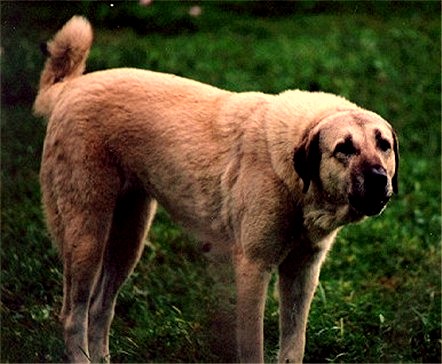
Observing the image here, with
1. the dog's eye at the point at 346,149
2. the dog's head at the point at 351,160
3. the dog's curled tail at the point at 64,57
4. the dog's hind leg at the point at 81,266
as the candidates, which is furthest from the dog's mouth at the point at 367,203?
the dog's curled tail at the point at 64,57

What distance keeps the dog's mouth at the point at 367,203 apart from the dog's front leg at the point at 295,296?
58 centimetres

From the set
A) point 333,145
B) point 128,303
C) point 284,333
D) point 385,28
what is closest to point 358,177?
point 333,145

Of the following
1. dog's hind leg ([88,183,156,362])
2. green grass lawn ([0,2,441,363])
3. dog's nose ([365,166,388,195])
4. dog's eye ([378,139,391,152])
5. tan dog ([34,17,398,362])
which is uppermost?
dog's eye ([378,139,391,152])

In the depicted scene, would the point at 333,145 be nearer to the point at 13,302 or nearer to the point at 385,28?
the point at 13,302

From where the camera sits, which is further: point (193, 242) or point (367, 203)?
point (193, 242)

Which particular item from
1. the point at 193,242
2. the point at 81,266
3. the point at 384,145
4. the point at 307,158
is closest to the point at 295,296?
the point at 307,158

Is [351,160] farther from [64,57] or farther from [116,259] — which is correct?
[64,57]

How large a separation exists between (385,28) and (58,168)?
6.95 m

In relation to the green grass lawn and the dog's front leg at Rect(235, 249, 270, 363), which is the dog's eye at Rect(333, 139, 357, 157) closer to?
the dog's front leg at Rect(235, 249, 270, 363)

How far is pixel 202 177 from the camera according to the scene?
6.20m

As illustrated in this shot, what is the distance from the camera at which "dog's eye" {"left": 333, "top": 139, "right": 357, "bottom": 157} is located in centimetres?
559

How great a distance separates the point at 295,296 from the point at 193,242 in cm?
177

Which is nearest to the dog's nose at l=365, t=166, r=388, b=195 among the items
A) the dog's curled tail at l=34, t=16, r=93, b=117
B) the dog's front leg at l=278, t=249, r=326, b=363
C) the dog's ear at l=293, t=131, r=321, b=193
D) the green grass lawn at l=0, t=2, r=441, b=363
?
the dog's ear at l=293, t=131, r=321, b=193

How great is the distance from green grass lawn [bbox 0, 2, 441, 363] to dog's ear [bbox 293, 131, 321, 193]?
1356 millimetres
